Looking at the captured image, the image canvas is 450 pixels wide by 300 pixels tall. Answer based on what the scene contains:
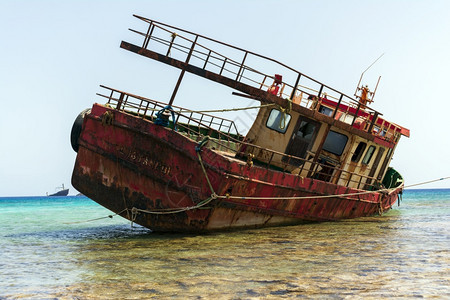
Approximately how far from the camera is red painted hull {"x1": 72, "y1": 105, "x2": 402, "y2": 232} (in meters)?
11.6

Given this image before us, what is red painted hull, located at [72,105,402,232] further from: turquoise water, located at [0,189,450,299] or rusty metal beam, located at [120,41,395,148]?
rusty metal beam, located at [120,41,395,148]

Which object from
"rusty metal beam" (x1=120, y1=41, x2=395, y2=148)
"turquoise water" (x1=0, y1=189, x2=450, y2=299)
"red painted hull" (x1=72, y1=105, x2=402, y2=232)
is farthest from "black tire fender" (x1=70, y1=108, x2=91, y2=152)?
"rusty metal beam" (x1=120, y1=41, x2=395, y2=148)

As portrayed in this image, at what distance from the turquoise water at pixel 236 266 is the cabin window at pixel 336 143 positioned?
9.56 feet

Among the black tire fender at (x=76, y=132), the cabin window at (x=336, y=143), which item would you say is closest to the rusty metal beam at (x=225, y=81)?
the cabin window at (x=336, y=143)

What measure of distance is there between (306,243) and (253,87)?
13.6 feet

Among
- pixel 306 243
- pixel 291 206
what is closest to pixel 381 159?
pixel 291 206

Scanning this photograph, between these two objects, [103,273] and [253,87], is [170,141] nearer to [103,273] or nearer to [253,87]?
[253,87]

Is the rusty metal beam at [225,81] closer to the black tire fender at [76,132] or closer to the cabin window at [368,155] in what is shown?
the black tire fender at [76,132]

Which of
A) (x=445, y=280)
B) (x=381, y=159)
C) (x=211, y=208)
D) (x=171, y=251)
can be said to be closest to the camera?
(x=445, y=280)

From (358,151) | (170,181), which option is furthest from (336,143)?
(170,181)

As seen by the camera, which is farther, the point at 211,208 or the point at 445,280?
the point at 211,208

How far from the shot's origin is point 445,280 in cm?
723

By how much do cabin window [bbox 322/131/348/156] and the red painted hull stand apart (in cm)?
149

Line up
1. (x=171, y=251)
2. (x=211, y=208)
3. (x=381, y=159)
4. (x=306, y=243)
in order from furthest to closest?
(x=381, y=159), (x=211, y=208), (x=306, y=243), (x=171, y=251)
